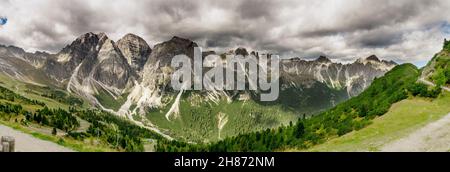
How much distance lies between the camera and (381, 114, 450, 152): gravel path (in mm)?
46562

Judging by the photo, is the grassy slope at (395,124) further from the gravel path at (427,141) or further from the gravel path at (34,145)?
the gravel path at (34,145)

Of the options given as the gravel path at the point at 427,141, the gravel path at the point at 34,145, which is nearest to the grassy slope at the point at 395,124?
the gravel path at the point at 427,141

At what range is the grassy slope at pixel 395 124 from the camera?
56.4 meters

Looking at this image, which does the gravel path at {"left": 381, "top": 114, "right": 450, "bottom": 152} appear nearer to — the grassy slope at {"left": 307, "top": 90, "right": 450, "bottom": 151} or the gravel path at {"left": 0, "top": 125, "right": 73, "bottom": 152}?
the grassy slope at {"left": 307, "top": 90, "right": 450, "bottom": 151}

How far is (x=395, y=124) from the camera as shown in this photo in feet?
211

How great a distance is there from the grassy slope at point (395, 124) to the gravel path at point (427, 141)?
1.52 meters

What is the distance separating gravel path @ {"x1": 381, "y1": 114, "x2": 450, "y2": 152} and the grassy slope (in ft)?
4.99

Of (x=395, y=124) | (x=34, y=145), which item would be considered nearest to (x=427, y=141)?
(x=395, y=124)

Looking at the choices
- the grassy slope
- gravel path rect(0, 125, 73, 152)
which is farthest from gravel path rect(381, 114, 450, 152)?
gravel path rect(0, 125, 73, 152)

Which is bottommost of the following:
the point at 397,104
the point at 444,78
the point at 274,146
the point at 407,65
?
the point at 274,146
